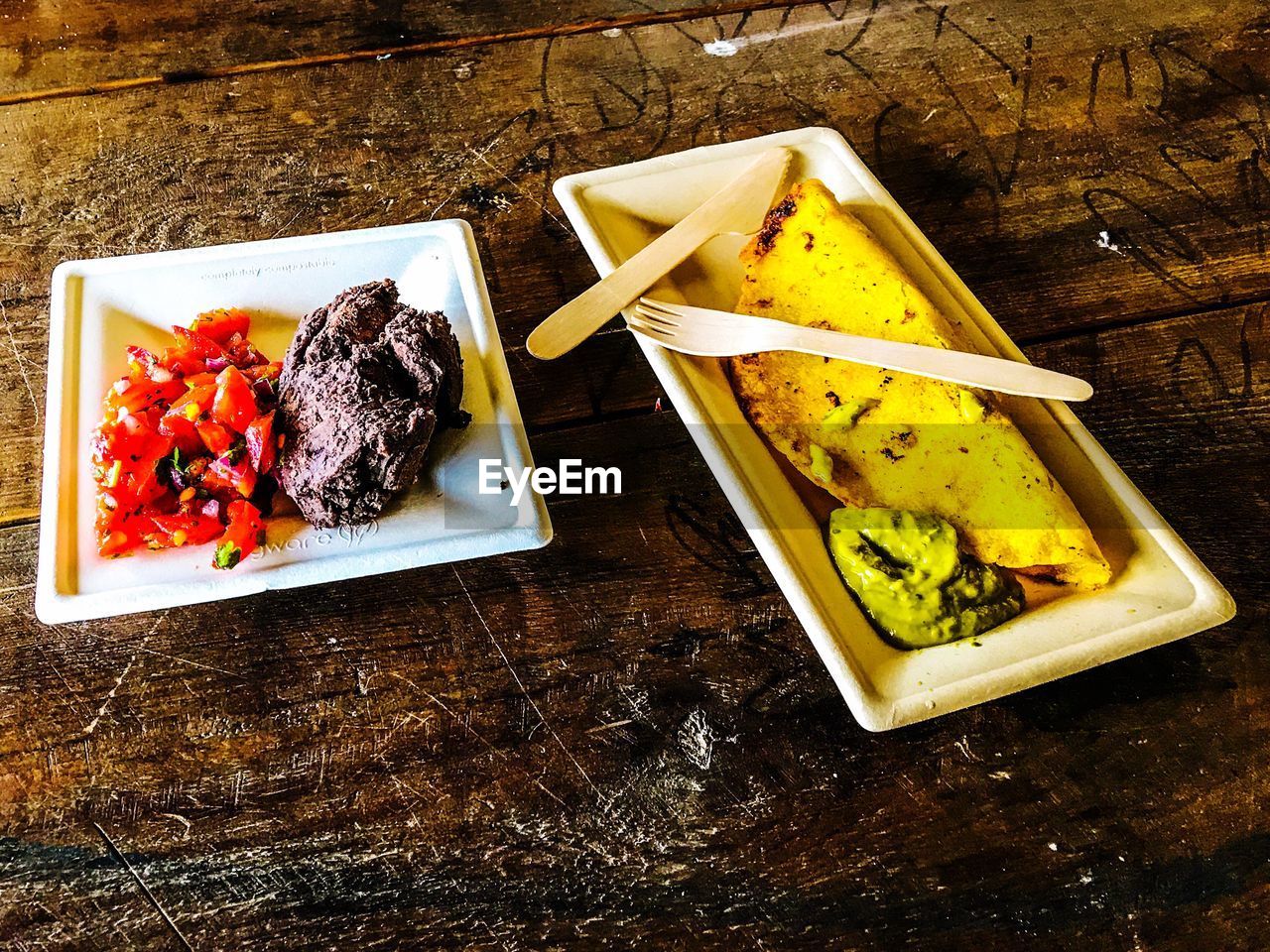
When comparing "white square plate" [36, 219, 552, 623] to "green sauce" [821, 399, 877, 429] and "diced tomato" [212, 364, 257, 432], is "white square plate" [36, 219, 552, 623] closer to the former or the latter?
"diced tomato" [212, 364, 257, 432]

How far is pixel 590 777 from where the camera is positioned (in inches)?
40.8

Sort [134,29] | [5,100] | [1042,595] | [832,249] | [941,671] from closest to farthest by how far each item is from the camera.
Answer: [941,671]
[1042,595]
[832,249]
[5,100]
[134,29]

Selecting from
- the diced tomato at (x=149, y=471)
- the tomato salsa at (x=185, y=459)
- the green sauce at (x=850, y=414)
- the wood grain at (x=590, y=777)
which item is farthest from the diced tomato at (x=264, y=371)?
the green sauce at (x=850, y=414)

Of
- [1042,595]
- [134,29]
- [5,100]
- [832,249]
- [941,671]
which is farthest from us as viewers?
[134,29]

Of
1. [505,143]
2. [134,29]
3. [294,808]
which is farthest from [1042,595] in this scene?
[134,29]

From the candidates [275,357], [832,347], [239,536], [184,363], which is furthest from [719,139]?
[239,536]

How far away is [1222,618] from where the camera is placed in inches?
39.7

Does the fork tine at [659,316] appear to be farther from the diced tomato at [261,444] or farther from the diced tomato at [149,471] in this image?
the diced tomato at [149,471]

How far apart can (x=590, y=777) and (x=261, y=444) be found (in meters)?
0.53

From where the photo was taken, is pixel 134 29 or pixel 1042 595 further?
pixel 134 29

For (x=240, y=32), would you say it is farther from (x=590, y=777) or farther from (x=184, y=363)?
(x=590, y=777)

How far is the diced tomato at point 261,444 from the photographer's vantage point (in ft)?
3.48

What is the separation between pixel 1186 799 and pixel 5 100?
2065 mm

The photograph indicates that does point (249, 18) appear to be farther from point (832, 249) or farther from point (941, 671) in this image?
point (941, 671)
